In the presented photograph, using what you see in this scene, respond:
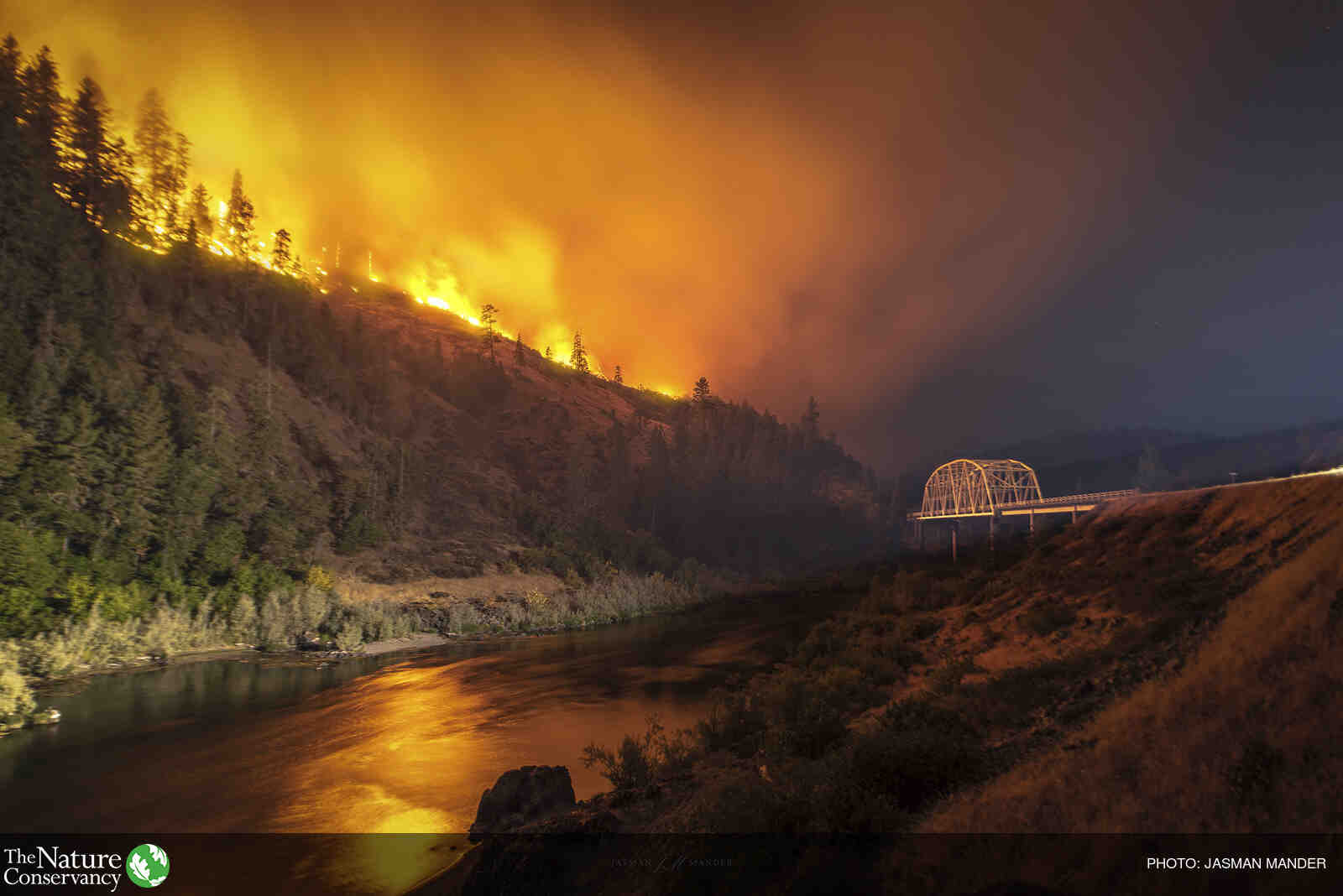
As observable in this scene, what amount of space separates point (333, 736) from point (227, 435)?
41.4m

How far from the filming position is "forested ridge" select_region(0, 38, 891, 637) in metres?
38.6

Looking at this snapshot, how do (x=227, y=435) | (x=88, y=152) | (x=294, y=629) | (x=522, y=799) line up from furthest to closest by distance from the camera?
(x=88, y=152)
(x=227, y=435)
(x=294, y=629)
(x=522, y=799)

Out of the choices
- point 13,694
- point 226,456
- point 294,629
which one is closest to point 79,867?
point 13,694

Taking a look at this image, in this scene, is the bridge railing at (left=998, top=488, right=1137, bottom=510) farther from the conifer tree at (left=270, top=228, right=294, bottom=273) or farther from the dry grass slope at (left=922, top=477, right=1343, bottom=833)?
the conifer tree at (left=270, top=228, right=294, bottom=273)

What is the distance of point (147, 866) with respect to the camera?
15055 millimetres

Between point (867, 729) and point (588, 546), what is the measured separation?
68.5 meters

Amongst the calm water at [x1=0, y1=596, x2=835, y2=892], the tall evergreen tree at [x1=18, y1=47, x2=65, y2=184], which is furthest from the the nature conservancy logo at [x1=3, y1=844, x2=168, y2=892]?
the tall evergreen tree at [x1=18, y1=47, x2=65, y2=184]

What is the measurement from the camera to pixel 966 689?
1441 centimetres

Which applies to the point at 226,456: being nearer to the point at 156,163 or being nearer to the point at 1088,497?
the point at 156,163

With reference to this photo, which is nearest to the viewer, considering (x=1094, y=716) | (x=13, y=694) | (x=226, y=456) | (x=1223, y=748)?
(x=1223, y=748)

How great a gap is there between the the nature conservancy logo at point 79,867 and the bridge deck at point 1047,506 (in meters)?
64.3

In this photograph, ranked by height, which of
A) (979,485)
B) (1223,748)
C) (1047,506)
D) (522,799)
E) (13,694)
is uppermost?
A: (979,485)

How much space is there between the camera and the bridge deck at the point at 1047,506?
62.5 meters

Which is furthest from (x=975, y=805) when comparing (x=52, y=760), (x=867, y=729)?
(x=52, y=760)
